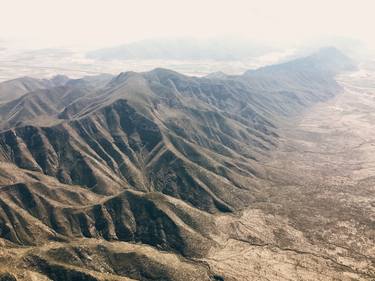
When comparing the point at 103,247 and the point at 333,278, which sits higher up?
the point at 103,247

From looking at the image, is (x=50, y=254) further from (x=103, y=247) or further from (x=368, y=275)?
(x=368, y=275)

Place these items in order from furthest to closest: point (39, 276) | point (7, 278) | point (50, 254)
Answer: point (50, 254), point (39, 276), point (7, 278)

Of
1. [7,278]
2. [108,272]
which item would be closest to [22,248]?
A: [7,278]

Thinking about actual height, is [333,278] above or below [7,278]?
below

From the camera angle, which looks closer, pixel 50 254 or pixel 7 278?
pixel 7 278

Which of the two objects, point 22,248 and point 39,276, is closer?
point 39,276

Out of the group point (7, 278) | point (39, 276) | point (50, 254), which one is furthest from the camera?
point (50, 254)

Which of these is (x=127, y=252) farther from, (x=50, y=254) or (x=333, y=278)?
(x=333, y=278)

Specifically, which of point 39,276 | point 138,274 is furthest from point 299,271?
point 39,276
